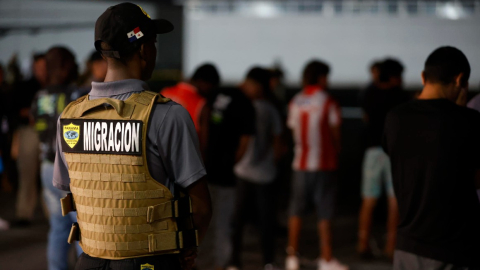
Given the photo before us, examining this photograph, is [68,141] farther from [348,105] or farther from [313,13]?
[313,13]

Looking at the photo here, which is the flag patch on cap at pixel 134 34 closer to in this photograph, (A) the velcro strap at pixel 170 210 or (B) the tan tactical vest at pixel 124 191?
(B) the tan tactical vest at pixel 124 191

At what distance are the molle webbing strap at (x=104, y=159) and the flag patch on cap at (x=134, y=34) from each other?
42 centimetres

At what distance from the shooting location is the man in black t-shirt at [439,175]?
2.37m

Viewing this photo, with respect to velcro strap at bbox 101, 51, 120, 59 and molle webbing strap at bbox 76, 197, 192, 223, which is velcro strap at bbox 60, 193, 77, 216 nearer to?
molle webbing strap at bbox 76, 197, 192, 223

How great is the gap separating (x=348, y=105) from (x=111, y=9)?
36.7 feet

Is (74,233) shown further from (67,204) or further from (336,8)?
(336,8)

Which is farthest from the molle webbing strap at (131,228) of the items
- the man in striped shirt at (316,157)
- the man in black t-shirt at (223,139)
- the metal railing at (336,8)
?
the metal railing at (336,8)

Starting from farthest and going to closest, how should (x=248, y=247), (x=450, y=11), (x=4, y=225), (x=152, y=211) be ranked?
(x=450, y=11)
(x=4, y=225)
(x=248, y=247)
(x=152, y=211)

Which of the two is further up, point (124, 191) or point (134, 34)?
point (134, 34)

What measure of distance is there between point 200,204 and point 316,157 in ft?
11.0

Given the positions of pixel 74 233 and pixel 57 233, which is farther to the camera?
pixel 57 233

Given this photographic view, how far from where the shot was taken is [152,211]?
1879 millimetres

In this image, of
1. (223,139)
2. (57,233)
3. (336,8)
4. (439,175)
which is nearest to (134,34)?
(439,175)

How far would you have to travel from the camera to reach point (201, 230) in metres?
2.02
